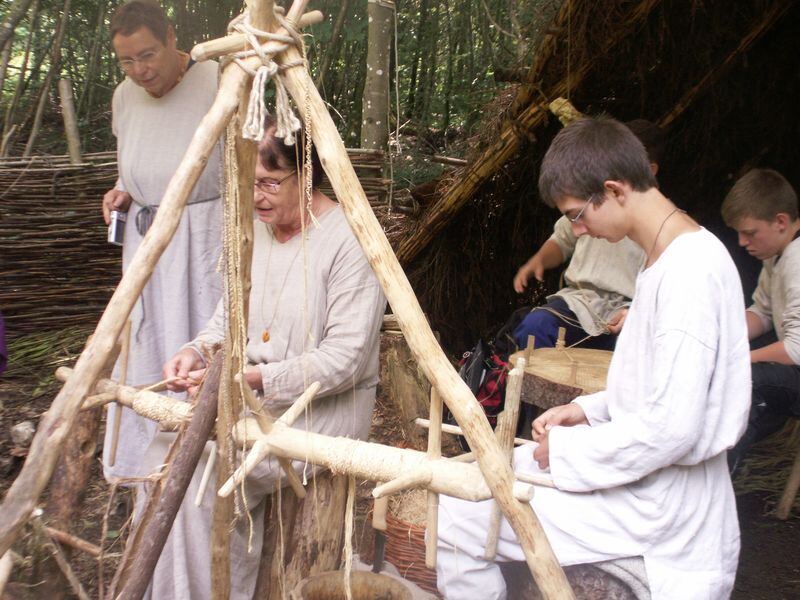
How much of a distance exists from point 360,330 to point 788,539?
234 centimetres

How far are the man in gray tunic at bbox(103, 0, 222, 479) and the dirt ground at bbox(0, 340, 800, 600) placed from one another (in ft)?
1.39

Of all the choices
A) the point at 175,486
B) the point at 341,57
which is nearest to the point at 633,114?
the point at 175,486

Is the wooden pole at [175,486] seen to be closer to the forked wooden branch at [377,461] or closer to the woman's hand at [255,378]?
the forked wooden branch at [377,461]

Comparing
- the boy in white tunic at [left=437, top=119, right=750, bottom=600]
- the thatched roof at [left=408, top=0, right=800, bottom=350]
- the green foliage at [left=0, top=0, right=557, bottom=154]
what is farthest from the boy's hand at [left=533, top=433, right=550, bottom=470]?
the green foliage at [left=0, top=0, right=557, bottom=154]

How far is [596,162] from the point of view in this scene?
171 cm

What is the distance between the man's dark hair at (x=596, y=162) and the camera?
1.70m

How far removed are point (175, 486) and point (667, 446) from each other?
1.02 m

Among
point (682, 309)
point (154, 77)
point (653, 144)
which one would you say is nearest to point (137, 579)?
point (682, 309)

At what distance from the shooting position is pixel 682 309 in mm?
1561

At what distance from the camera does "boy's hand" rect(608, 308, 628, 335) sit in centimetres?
315

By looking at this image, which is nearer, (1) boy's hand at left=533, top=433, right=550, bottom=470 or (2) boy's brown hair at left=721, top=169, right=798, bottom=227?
(1) boy's hand at left=533, top=433, right=550, bottom=470

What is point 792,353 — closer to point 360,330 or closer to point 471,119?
point 360,330

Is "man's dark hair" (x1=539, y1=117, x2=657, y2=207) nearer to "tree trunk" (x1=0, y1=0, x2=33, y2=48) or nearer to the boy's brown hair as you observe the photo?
the boy's brown hair

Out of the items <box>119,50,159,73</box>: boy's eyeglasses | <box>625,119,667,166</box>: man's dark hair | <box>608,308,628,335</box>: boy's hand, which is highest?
<box>119,50,159,73</box>: boy's eyeglasses
